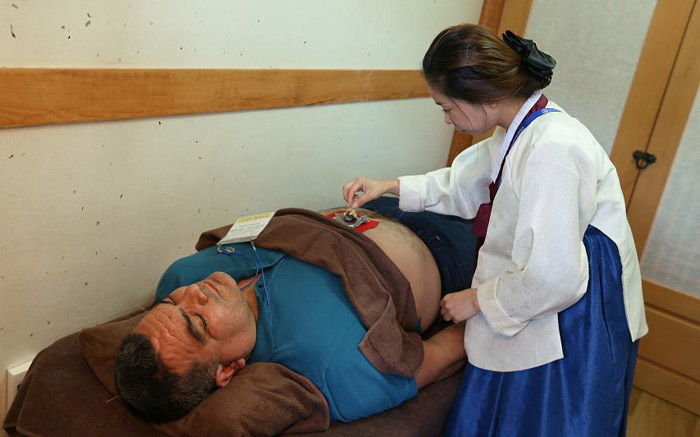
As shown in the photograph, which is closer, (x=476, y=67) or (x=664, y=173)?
(x=476, y=67)

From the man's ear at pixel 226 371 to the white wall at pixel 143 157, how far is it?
1.70 ft

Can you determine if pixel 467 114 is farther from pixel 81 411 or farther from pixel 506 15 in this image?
pixel 506 15

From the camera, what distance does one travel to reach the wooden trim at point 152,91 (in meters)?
1.27

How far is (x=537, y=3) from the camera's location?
274 centimetres

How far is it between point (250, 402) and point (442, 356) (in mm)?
581

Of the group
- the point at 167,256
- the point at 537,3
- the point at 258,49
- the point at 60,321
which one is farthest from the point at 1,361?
Result: the point at 537,3

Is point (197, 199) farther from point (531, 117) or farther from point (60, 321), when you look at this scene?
point (531, 117)

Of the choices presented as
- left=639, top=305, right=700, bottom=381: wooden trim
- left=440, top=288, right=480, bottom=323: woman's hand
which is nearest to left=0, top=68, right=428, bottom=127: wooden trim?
left=440, top=288, right=480, bottom=323: woman's hand

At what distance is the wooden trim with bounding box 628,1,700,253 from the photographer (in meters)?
2.31

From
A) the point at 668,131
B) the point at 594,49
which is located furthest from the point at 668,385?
the point at 594,49

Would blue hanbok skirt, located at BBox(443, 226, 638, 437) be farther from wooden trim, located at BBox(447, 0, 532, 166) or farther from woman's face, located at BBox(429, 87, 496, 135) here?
wooden trim, located at BBox(447, 0, 532, 166)

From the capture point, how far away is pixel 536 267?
1.24 m

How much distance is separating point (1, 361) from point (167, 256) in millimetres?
524

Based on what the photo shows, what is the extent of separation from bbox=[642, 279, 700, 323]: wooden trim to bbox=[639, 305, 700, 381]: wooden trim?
3 centimetres
